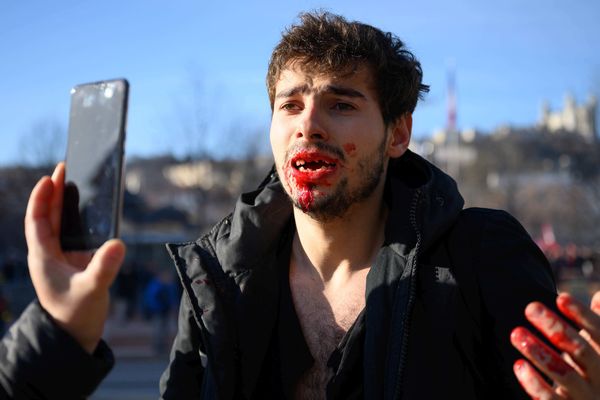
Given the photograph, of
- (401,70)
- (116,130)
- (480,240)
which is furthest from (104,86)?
(401,70)

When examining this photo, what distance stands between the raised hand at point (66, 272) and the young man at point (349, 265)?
1027mm

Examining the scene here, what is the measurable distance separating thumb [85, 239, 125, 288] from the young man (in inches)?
41.9

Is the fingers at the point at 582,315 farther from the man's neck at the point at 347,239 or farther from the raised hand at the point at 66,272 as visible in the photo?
the man's neck at the point at 347,239

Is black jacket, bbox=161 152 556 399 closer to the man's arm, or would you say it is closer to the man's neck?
the man's neck

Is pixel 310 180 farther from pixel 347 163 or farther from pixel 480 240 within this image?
pixel 480 240

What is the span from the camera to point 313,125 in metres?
2.57

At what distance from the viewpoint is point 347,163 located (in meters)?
2.60

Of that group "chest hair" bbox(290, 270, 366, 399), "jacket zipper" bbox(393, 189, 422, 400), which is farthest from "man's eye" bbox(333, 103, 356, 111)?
"chest hair" bbox(290, 270, 366, 399)

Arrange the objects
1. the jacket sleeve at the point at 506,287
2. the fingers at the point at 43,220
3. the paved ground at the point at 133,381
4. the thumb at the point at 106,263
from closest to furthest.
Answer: the thumb at the point at 106,263, the fingers at the point at 43,220, the jacket sleeve at the point at 506,287, the paved ground at the point at 133,381

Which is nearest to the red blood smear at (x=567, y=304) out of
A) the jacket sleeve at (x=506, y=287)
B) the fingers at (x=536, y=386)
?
the fingers at (x=536, y=386)

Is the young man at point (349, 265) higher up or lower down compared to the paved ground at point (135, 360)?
higher up

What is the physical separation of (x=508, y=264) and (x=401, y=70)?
3.38ft

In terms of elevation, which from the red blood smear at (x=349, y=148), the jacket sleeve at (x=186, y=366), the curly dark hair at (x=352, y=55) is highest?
the curly dark hair at (x=352, y=55)

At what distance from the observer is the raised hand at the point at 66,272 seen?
135 cm
